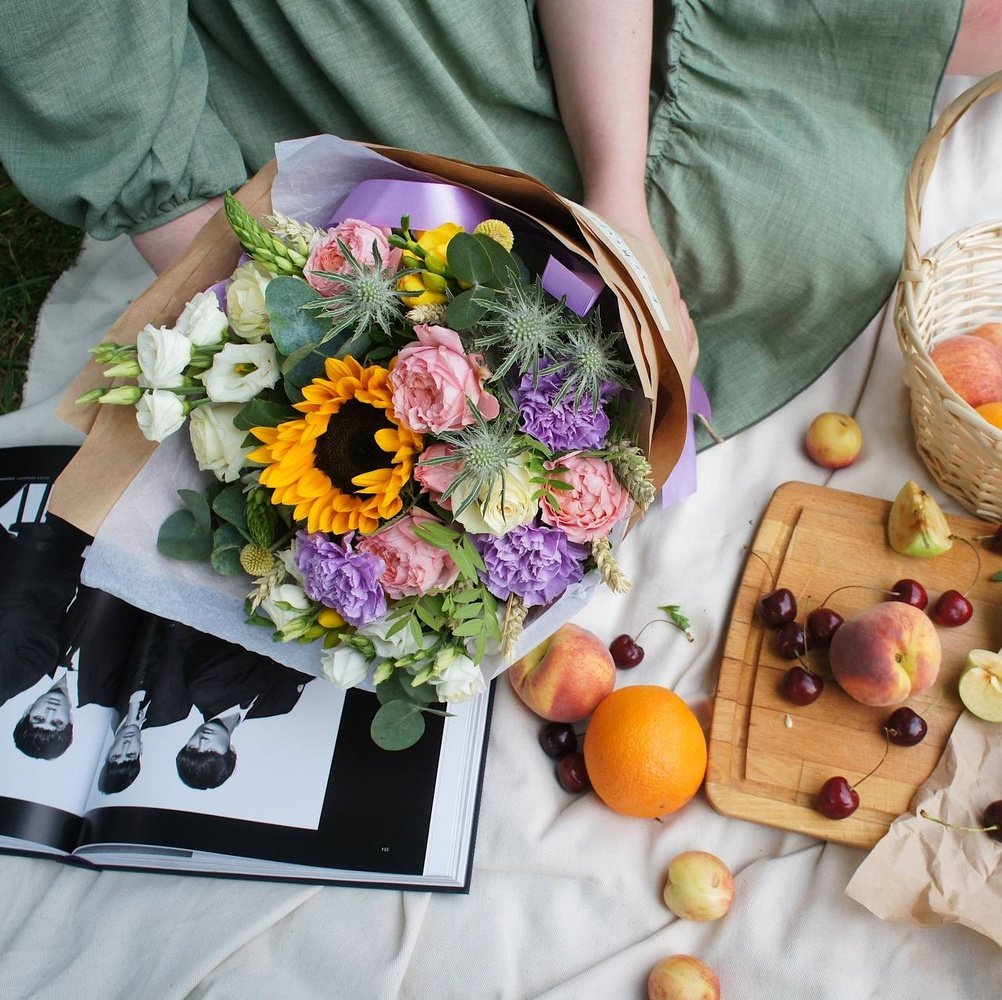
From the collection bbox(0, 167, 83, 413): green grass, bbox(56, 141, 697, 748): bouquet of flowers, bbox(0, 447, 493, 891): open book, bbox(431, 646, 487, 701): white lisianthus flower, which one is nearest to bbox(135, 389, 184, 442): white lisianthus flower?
bbox(56, 141, 697, 748): bouquet of flowers

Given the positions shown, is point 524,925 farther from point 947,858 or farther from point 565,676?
point 947,858

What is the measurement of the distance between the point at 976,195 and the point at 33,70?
0.95 meters

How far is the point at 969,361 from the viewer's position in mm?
775

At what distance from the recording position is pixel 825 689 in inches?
29.6

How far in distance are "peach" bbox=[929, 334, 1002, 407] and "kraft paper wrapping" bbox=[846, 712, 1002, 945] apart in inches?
11.8

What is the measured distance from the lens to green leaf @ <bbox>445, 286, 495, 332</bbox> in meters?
0.44

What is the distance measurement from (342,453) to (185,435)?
0.54 feet

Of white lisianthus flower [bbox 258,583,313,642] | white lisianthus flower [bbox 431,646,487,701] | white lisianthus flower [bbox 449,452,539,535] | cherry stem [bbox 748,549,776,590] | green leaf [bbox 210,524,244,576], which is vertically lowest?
cherry stem [bbox 748,549,776,590]

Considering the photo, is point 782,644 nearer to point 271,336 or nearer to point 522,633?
point 522,633

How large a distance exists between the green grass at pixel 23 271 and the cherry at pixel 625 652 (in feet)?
2.83

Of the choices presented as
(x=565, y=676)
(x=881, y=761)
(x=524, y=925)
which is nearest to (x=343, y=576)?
(x=565, y=676)

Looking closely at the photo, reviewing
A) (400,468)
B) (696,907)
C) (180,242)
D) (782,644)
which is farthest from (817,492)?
(180,242)

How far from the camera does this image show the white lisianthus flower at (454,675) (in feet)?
1.74

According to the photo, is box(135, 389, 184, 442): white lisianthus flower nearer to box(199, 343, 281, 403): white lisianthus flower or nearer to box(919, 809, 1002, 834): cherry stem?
box(199, 343, 281, 403): white lisianthus flower
